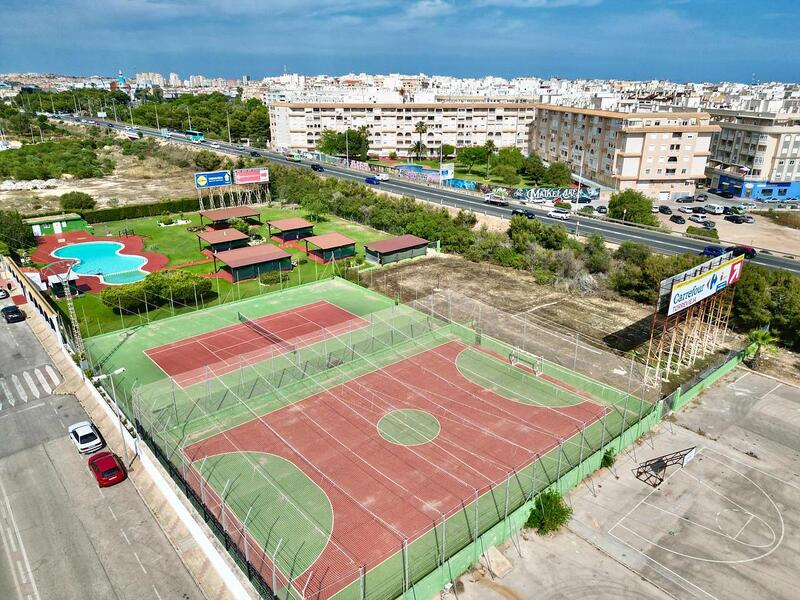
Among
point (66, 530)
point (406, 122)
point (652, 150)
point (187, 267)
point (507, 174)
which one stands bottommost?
point (66, 530)

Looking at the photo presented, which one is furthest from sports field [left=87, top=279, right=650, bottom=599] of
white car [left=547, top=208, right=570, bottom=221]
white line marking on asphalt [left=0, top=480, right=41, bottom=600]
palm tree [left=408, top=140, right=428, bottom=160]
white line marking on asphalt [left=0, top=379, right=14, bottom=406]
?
palm tree [left=408, top=140, right=428, bottom=160]

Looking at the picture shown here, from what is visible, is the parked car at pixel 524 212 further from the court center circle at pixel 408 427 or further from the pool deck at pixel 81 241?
the court center circle at pixel 408 427

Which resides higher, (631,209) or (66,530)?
(631,209)

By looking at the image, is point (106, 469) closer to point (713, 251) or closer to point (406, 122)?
point (713, 251)

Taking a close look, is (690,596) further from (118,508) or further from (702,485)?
(118,508)

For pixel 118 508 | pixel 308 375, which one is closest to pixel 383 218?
pixel 308 375

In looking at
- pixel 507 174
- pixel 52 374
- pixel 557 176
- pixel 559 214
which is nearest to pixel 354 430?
pixel 52 374

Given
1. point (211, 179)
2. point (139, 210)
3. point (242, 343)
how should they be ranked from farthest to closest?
point (139, 210) → point (211, 179) → point (242, 343)

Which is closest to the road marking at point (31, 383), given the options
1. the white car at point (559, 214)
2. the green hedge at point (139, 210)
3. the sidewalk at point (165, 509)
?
the sidewalk at point (165, 509)
